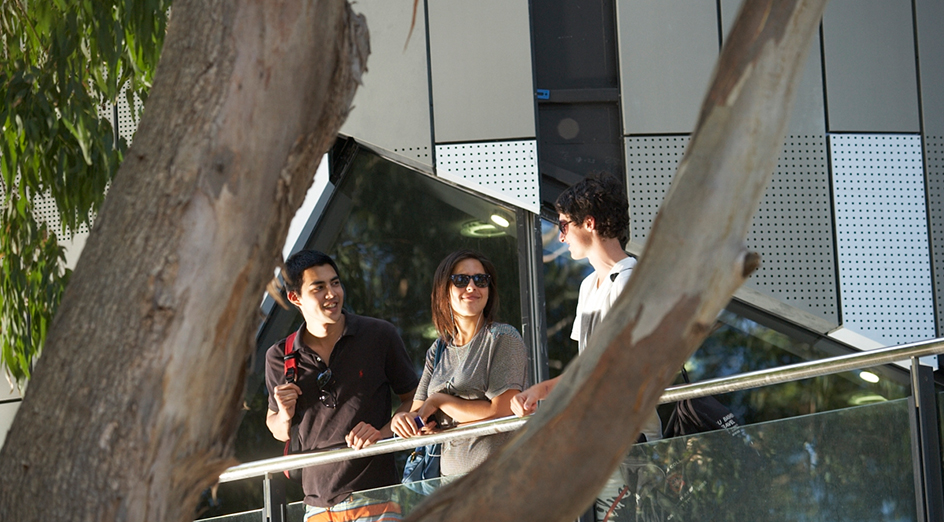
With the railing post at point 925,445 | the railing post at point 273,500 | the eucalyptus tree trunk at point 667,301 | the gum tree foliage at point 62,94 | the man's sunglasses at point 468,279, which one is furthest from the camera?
the railing post at point 273,500

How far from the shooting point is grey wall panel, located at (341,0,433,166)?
19.5 feet

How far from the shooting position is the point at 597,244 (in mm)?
3609

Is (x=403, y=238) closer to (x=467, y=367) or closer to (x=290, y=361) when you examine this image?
(x=290, y=361)

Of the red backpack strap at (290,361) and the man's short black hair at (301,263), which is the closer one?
the red backpack strap at (290,361)

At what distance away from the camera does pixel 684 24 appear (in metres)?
5.99

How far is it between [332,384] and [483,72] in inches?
114

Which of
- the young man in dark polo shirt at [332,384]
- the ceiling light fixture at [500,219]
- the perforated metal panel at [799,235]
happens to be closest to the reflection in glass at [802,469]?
the young man in dark polo shirt at [332,384]

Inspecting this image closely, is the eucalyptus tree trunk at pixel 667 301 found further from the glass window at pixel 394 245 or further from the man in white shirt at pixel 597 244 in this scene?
the glass window at pixel 394 245

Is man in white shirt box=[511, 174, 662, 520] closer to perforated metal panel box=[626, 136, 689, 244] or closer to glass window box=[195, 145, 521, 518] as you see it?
perforated metal panel box=[626, 136, 689, 244]

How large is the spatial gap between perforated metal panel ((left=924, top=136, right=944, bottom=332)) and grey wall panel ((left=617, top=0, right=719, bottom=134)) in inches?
63.5

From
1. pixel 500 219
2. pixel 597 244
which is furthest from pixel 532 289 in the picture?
pixel 597 244

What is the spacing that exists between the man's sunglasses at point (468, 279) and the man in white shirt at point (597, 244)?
0.39m

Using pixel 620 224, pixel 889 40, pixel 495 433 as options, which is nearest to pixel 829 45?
pixel 889 40

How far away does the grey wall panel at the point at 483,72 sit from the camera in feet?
19.4
